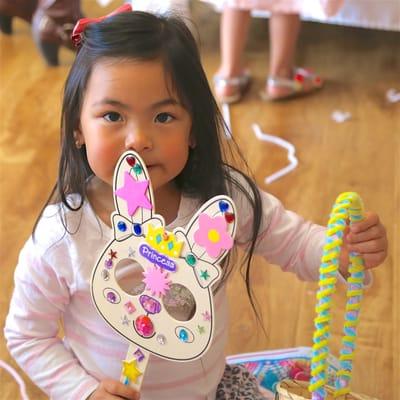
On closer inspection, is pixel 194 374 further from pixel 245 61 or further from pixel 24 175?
pixel 245 61

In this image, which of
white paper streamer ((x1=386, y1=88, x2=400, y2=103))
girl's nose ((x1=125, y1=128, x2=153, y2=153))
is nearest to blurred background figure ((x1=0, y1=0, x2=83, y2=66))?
white paper streamer ((x1=386, y1=88, x2=400, y2=103))

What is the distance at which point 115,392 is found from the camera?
820mm

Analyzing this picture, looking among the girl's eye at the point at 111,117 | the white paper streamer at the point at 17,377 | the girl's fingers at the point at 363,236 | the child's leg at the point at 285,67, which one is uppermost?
the girl's eye at the point at 111,117

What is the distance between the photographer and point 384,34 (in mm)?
2064

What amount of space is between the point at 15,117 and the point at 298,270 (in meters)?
1.04

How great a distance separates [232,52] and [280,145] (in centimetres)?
32

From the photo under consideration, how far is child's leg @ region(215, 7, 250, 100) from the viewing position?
5.99ft

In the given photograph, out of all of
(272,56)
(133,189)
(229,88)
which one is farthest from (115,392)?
(272,56)

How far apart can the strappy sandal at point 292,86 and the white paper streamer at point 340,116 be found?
0.36ft

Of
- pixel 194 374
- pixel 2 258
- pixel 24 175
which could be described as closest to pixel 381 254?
pixel 194 374

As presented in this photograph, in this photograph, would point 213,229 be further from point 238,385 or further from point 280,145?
point 280,145

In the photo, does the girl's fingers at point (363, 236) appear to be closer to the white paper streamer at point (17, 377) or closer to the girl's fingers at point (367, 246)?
the girl's fingers at point (367, 246)

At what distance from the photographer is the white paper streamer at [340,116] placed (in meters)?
1.77

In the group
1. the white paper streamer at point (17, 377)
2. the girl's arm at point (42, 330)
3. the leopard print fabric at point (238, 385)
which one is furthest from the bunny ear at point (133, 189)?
the white paper streamer at point (17, 377)
